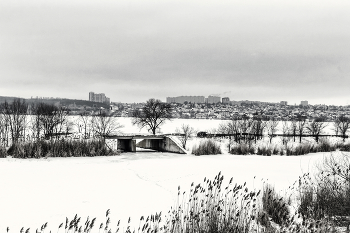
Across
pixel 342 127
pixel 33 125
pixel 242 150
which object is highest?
pixel 33 125

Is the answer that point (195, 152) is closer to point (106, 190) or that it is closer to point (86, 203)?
point (106, 190)

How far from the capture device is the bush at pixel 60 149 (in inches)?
982

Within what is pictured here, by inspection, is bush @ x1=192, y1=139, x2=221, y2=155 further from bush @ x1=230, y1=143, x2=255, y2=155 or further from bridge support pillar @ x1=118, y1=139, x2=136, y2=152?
bridge support pillar @ x1=118, y1=139, x2=136, y2=152

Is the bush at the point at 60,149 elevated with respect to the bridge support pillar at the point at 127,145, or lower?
elevated

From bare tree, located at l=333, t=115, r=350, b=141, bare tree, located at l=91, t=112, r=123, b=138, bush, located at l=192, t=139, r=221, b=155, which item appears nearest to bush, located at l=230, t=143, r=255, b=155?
bush, located at l=192, t=139, r=221, b=155

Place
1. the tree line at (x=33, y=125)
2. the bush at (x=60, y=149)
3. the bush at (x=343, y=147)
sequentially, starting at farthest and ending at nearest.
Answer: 1. the tree line at (x=33, y=125)
2. the bush at (x=343, y=147)
3. the bush at (x=60, y=149)

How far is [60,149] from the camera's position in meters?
27.0

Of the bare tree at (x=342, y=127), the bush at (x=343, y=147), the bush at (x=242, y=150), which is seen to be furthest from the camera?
the bare tree at (x=342, y=127)

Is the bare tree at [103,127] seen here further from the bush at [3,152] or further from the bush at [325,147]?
the bush at [325,147]

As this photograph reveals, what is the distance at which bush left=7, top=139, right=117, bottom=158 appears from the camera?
24953mm

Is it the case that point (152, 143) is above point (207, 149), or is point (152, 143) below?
below

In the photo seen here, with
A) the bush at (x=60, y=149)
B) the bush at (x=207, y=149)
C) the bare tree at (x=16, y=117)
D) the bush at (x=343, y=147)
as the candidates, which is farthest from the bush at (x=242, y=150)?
the bare tree at (x=16, y=117)

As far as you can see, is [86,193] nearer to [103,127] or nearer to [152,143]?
[152,143]

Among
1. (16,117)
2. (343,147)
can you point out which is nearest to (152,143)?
(16,117)
